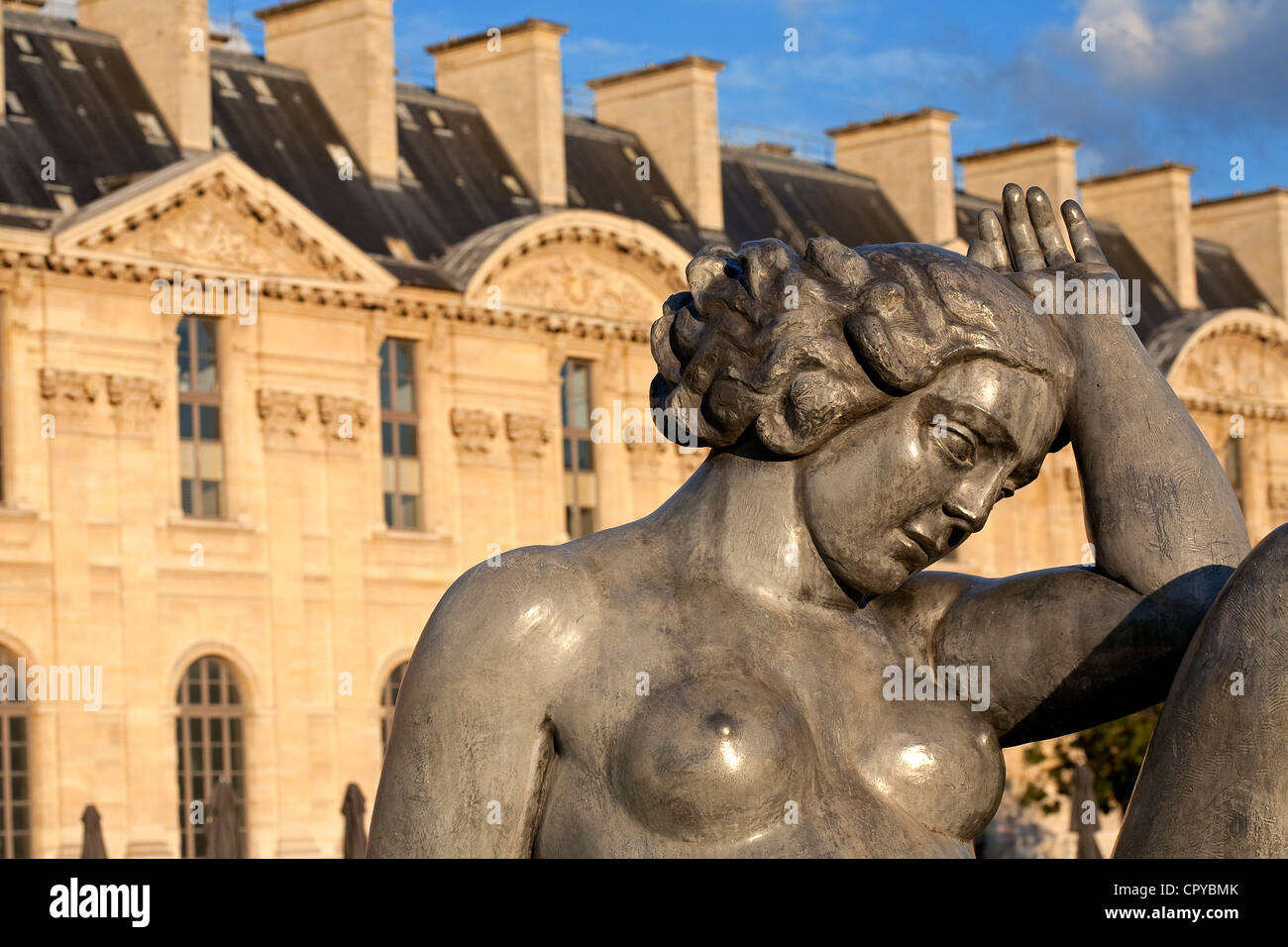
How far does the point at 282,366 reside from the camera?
3375cm

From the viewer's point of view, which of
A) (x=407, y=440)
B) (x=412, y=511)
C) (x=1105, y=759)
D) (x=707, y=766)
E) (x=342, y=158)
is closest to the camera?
(x=707, y=766)

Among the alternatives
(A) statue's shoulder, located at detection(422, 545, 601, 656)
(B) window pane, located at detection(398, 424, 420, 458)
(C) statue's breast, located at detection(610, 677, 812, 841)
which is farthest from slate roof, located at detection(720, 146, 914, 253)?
(C) statue's breast, located at detection(610, 677, 812, 841)

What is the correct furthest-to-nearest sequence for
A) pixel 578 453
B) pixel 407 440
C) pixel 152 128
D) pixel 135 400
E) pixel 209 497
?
pixel 578 453
pixel 407 440
pixel 152 128
pixel 209 497
pixel 135 400

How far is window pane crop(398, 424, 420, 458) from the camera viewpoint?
1407 inches

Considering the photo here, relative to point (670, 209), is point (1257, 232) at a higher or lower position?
higher

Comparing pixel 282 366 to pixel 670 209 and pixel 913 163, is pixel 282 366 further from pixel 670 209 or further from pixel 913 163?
pixel 913 163

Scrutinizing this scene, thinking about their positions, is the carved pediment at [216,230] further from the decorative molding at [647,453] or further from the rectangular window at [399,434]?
the decorative molding at [647,453]

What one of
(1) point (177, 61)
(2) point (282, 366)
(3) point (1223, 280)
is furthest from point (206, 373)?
(3) point (1223, 280)

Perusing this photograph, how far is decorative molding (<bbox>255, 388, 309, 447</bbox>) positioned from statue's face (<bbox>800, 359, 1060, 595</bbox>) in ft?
99.4

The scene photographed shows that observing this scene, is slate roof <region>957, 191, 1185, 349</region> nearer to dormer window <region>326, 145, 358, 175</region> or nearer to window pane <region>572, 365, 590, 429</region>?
window pane <region>572, 365, 590, 429</region>

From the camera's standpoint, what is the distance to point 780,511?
11.9 feet

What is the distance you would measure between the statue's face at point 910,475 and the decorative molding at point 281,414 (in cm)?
3030

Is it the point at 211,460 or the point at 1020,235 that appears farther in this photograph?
the point at 211,460

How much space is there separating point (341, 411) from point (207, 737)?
4.67 metres
